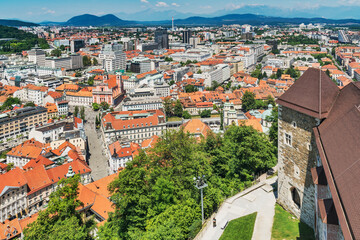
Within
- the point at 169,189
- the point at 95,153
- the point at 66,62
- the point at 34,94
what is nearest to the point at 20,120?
the point at 95,153

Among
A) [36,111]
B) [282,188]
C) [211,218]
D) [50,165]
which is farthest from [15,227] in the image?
[36,111]

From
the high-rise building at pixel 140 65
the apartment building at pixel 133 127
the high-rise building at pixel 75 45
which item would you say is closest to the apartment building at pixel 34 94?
the apartment building at pixel 133 127

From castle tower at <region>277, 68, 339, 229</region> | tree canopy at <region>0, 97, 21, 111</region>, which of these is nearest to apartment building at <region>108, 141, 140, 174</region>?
castle tower at <region>277, 68, 339, 229</region>

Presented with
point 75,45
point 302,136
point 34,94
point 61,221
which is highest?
point 75,45

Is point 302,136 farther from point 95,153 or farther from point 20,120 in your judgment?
point 20,120

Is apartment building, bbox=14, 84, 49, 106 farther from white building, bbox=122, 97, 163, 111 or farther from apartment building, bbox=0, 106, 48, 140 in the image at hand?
white building, bbox=122, 97, 163, 111

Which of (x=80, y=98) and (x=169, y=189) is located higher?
(x=169, y=189)
